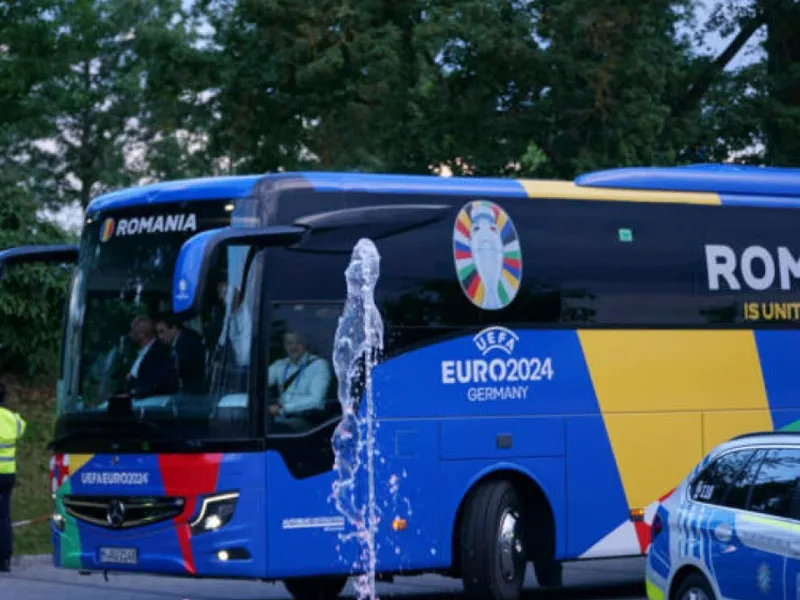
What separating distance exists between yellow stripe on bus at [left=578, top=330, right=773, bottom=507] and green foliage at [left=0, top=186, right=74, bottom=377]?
14.5 m

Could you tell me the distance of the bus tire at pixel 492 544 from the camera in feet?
53.3

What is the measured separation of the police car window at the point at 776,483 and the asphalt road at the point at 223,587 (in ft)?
19.4

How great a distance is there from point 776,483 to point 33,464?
15627mm

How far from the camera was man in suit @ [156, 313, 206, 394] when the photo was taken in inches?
592

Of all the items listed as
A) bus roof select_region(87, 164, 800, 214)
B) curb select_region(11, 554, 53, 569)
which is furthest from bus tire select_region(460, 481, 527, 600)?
curb select_region(11, 554, 53, 569)

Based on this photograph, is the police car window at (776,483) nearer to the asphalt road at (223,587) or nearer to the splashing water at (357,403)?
the splashing water at (357,403)

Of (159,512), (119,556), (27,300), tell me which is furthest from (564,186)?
(27,300)

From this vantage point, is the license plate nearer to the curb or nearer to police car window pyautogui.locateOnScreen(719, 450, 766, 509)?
police car window pyautogui.locateOnScreen(719, 450, 766, 509)

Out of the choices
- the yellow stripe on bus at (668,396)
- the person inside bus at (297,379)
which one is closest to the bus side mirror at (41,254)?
the person inside bus at (297,379)

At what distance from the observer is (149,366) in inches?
603

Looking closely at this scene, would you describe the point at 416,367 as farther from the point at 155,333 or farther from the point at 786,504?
the point at 786,504

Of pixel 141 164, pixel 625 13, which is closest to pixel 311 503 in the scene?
pixel 625 13

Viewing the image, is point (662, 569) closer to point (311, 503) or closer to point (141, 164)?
point (311, 503)

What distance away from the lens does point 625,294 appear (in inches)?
688
